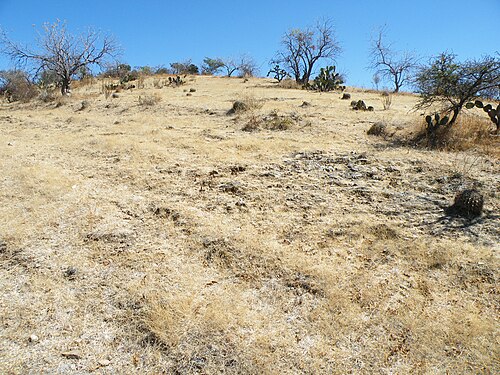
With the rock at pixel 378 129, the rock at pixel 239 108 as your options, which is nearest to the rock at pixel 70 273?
the rock at pixel 378 129

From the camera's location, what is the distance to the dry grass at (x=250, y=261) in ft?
7.97

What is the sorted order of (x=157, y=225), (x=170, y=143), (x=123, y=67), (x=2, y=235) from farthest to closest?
(x=123, y=67) < (x=170, y=143) < (x=157, y=225) < (x=2, y=235)

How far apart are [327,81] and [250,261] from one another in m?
17.5

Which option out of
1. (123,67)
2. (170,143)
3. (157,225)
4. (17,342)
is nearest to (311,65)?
(123,67)

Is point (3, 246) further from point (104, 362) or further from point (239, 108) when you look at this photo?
point (239, 108)

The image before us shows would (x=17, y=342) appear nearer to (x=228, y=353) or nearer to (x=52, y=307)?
(x=52, y=307)

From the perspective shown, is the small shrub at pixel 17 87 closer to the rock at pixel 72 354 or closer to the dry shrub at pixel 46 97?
the dry shrub at pixel 46 97

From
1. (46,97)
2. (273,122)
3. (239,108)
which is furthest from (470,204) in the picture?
(46,97)

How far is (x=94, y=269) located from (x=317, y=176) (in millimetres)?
3484

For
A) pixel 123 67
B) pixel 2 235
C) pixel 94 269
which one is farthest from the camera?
pixel 123 67

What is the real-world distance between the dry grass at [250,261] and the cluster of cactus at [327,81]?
13.2m

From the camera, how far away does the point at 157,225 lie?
401cm

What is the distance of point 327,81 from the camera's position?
61.0ft

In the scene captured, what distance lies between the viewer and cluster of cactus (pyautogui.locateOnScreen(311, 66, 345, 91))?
18436 millimetres
